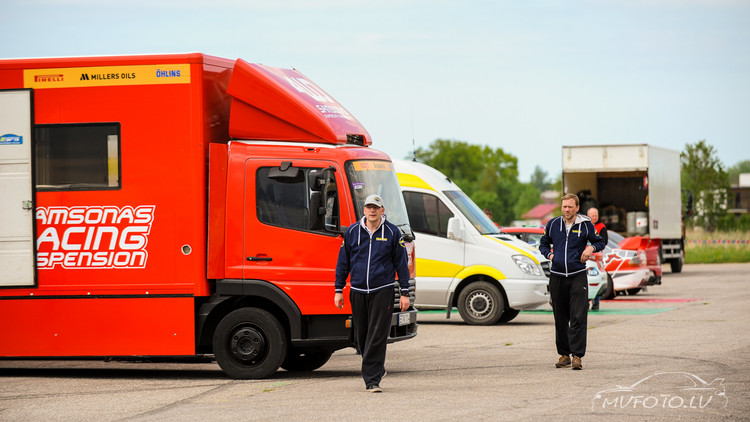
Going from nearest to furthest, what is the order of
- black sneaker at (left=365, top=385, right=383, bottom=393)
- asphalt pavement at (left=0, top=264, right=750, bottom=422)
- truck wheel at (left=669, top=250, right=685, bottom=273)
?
asphalt pavement at (left=0, top=264, right=750, bottom=422)
black sneaker at (left=365, top=385, right=383, bottom=393)
truck wheel at (left=669, top=250, right=685, bottom=273)

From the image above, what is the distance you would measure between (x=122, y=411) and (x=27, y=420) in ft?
2.59

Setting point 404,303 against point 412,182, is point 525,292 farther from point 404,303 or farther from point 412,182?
point 404,303

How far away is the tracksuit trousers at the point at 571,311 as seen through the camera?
39.5ft

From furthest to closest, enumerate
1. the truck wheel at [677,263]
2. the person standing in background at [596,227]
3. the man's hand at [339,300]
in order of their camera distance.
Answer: the truck wheel at [677,263], the person standing in background at [596,227], the man's hand at [339,300]

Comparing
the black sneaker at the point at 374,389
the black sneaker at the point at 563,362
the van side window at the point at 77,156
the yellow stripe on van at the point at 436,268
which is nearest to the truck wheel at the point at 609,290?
the yellow stripe on van at the point at 436,268

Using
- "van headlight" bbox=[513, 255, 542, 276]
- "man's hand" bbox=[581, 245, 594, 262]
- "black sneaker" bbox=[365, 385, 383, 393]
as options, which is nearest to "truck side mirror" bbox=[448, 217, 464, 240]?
"van headlight" bbox=[513, 255, 542, 276]

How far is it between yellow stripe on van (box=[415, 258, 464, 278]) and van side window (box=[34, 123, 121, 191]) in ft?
24.4

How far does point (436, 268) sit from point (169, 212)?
736 cm

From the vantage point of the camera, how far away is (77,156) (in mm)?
11703

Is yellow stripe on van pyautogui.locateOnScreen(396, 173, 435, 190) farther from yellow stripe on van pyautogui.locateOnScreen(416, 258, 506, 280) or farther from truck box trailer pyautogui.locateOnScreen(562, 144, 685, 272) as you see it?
truck box trailer pyautogui.locateOnScreen(562, 144, 685, 272)

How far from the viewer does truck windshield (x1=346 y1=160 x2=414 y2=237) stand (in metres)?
11.5

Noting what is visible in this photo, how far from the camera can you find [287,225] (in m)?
11.5

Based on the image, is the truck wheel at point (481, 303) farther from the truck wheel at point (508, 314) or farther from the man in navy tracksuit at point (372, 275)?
the man in navy tracksuit at point (372, 275)

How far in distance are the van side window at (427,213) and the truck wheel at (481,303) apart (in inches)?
41.4
